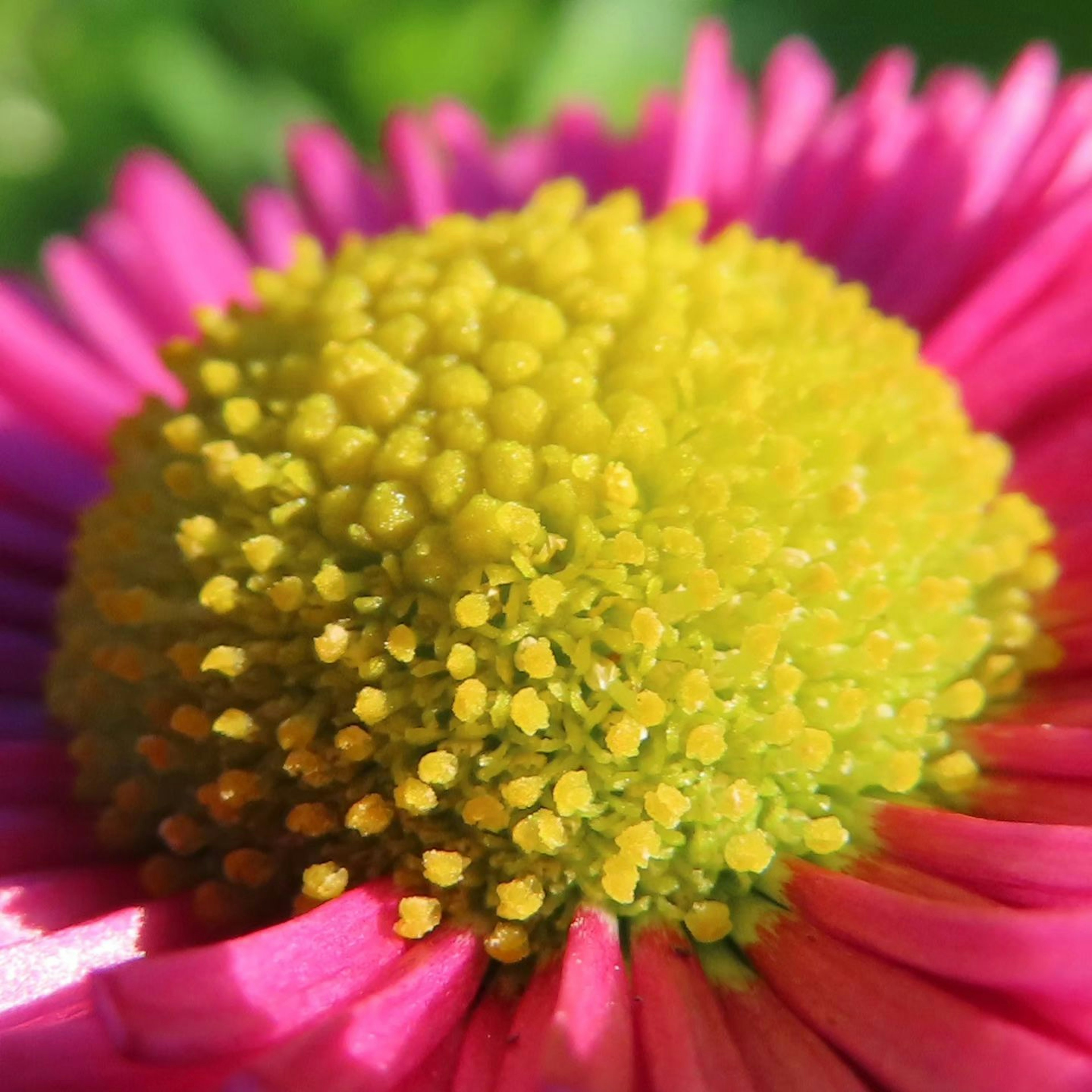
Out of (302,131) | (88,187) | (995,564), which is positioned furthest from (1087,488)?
(88,187)

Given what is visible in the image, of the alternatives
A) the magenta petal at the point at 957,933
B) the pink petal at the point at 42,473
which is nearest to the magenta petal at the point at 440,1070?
the magenta petal at the point at 957,933

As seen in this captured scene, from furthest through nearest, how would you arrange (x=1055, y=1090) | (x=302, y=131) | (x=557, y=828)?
(x=302, y=131) < (x=557, y=828) < (x=1055, y=1090)

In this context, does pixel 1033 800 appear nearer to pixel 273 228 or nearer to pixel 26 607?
pixel 26 607

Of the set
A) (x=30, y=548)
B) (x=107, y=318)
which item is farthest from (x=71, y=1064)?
(x=107, y=318)

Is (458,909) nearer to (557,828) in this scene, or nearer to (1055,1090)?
(557,828)

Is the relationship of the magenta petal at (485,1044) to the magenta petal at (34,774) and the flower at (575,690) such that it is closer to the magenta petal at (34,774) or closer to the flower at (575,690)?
the flower at (575,690)

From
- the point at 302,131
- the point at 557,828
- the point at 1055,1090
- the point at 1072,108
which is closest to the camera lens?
the point at 1055,1090

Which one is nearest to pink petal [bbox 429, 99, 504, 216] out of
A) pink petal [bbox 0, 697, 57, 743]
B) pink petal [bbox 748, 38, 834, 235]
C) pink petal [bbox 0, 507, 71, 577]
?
pink petal [bbox 748, 38, 834, 235]
